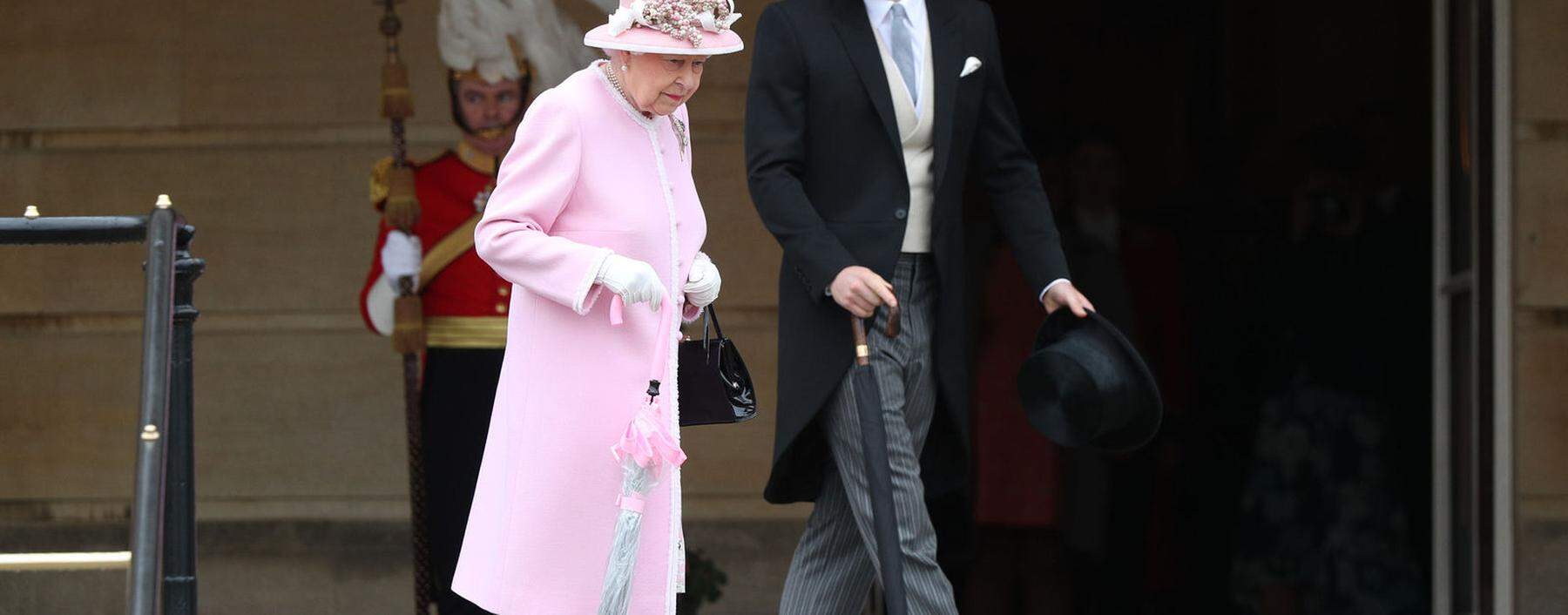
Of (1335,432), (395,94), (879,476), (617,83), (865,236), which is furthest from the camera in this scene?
(1335,432)

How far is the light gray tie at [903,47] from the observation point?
4.33 metres

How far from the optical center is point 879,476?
3.99 metres

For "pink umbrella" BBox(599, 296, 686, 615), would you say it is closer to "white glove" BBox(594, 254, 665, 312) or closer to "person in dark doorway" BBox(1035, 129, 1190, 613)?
"white glove" BBox(594, 254, 665, 312)

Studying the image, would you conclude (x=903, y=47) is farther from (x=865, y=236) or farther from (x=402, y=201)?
(x=402, y=201)

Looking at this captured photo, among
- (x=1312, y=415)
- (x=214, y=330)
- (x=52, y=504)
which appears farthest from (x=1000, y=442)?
(x=52, y=504)

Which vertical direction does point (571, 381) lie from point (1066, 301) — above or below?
below

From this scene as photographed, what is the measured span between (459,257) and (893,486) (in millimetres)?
1801

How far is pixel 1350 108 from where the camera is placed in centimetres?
755

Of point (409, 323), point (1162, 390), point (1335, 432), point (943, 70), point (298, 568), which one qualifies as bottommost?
point (298, 568)

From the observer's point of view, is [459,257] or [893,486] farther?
[459,257]

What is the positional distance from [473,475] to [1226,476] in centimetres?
331

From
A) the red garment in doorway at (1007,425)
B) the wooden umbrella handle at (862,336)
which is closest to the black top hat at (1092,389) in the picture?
the wooden umbrella handle at (862,336)

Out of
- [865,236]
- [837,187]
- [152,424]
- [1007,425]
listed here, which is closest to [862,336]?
[865,236]

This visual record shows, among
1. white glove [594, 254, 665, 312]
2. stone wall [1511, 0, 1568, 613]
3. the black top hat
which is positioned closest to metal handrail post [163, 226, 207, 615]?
white glove [594, 254, 665, 312]
